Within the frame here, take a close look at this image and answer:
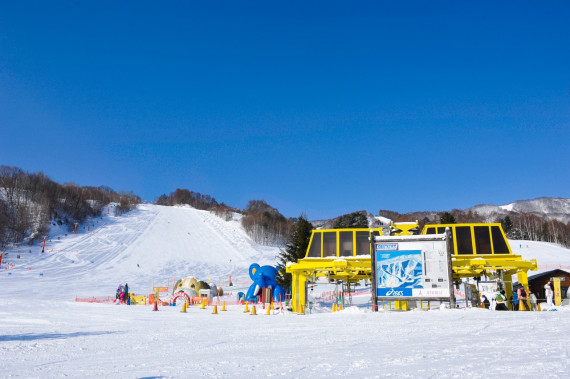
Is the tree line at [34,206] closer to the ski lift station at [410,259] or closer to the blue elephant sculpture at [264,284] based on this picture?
the blue elephant sculpture at [264,284]

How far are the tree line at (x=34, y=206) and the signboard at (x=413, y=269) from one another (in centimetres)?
5571

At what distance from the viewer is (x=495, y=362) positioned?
489 cm

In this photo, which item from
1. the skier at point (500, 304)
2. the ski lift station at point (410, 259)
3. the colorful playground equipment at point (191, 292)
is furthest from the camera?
the colorful playground equipment at point (191, 292)

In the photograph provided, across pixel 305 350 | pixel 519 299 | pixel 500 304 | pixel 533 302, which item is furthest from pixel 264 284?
pixel 305 350

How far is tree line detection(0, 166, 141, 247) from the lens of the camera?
199ft

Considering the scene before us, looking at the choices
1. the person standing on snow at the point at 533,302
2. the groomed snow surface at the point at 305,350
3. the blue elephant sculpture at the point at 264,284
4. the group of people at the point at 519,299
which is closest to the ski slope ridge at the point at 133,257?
the blue elephant sculpture at the point at 264,284

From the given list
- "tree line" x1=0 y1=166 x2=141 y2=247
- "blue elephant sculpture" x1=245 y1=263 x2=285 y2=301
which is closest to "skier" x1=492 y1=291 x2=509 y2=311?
"blue elephant sculpture" x1=245 y1=263 x2=285 y2=301

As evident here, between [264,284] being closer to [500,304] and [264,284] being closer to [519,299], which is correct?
[519,299]

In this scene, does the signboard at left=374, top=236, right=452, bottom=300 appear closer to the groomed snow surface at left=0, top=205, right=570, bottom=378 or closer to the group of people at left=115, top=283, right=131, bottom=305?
the groomed snow surface at left=0, top=205, right=570, bottom=378

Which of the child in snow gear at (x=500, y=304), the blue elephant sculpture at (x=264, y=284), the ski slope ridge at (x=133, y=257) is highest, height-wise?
the ski slope ridge at (x=133, y=257)

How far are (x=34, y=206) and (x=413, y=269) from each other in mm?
71491

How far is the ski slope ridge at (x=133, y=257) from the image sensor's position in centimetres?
4119

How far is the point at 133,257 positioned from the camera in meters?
54.8

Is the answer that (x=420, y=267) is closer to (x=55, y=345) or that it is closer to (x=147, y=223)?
(x=55, y=345)
